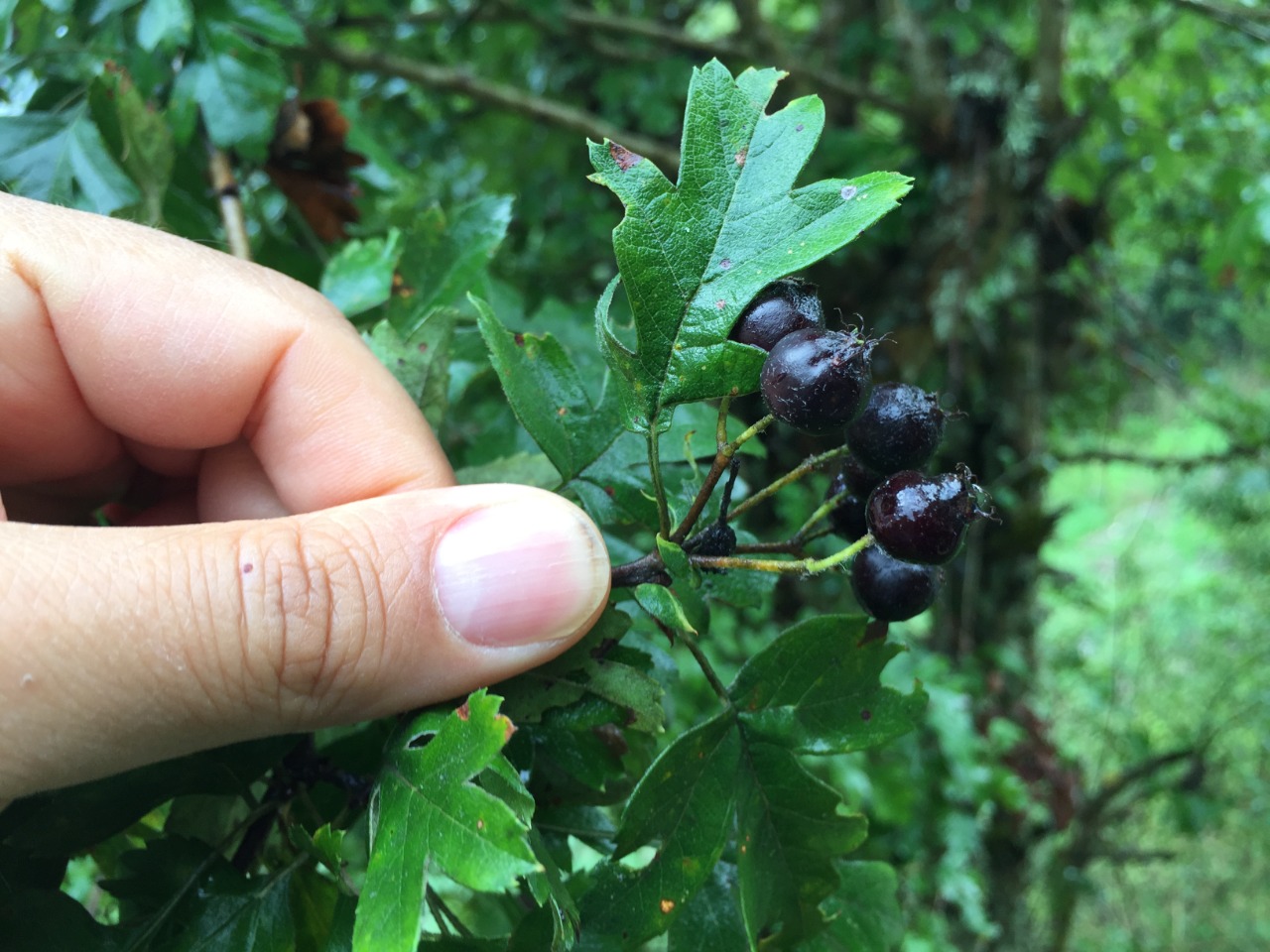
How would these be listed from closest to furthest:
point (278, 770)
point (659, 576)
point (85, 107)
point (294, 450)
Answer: point (659, 576)
point (278, 770)
point (294, 450)
point (85, 107)

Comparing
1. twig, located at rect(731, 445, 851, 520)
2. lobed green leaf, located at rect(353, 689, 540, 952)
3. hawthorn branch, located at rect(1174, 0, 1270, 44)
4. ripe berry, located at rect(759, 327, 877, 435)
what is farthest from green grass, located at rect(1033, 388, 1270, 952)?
lobed green leaf, located at rect(353, 689, 540, 952)

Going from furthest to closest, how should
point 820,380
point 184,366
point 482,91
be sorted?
point 482,91, point 184,366, point 820,380

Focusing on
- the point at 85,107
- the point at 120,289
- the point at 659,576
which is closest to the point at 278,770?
the point at 659,576

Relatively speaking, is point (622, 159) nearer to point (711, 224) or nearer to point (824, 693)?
point (711, 224)

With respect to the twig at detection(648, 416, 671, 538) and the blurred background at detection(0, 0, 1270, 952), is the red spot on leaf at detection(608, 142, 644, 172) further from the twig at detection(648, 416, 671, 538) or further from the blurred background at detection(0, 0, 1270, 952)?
the blurred background at detection(0, 0, 1270, 952)

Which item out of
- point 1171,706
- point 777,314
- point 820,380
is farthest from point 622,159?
point 1171,706

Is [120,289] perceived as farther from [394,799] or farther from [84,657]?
[394,799]
